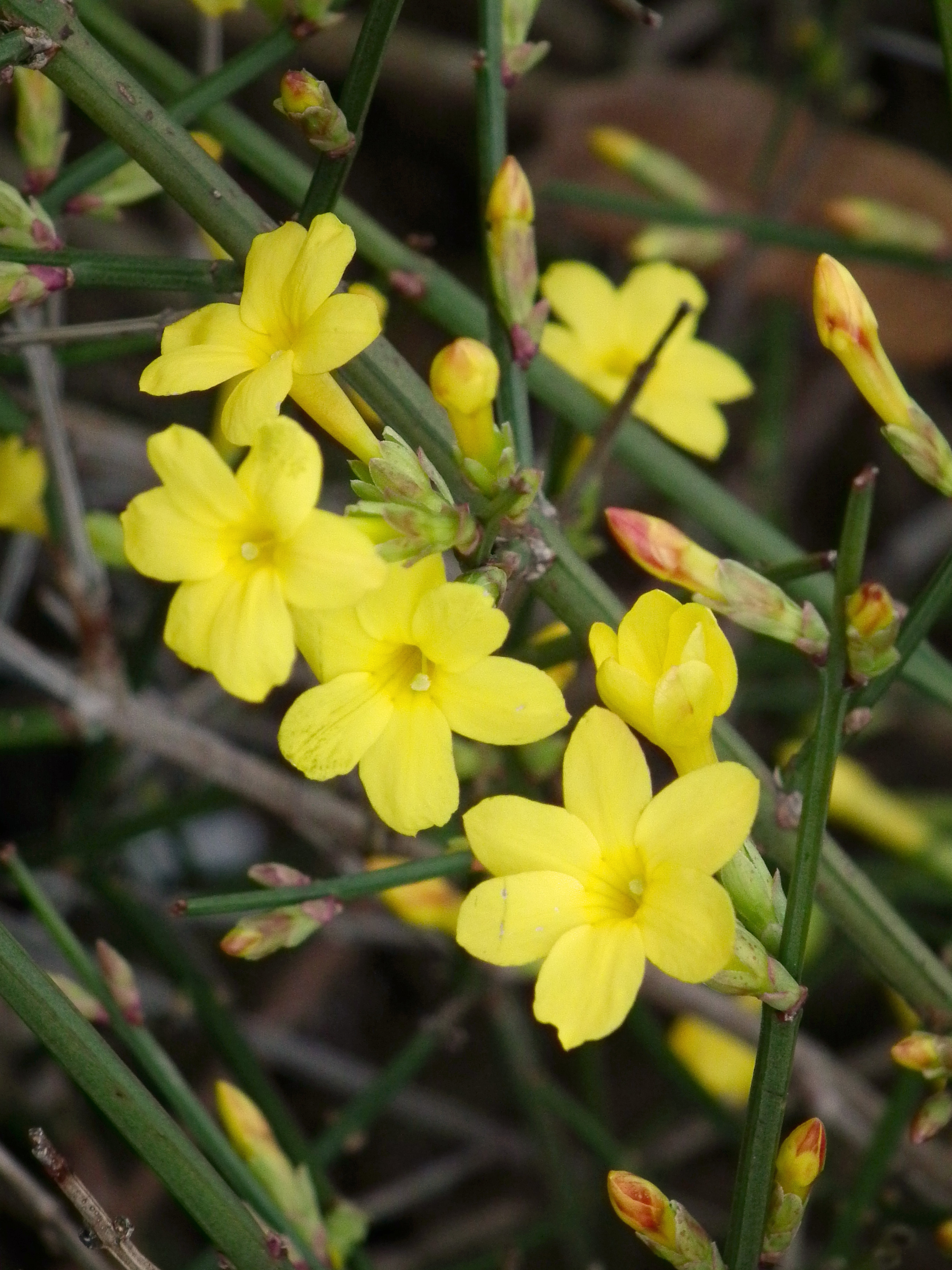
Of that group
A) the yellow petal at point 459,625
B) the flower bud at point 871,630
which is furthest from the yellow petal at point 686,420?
the yellow petal at point 459,625

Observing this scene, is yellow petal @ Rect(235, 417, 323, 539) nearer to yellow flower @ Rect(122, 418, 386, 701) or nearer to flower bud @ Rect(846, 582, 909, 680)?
yellow flower @ Rect(122, 418, 386, 701)

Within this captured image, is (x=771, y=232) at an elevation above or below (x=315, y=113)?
below

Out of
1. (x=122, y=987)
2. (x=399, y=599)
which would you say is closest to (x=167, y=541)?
(x=399, y=599)

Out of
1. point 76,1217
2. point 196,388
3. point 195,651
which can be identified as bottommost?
point 76,1217

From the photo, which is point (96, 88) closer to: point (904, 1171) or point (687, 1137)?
point (904, 1171)

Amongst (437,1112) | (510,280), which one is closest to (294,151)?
(510,280)

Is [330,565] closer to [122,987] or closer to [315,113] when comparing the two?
[315,113]
